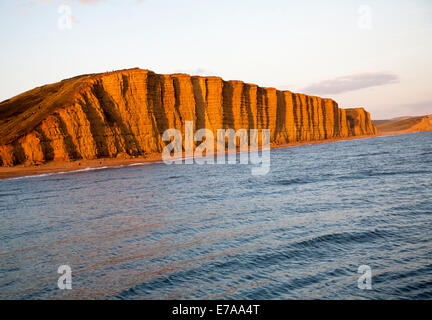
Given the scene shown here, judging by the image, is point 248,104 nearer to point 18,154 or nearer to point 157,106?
point 157,106

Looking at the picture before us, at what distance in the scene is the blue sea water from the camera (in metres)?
8.20

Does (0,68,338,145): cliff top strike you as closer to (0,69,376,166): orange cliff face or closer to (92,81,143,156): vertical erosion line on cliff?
(0,69,376,166): orange cliff face

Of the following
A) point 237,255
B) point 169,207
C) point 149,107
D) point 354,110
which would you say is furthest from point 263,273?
point 354,110

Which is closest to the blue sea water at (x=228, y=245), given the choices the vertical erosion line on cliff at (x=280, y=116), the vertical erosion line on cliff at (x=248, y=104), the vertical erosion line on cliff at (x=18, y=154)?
the vertical erosion line on cliff at (x=18, y=154)

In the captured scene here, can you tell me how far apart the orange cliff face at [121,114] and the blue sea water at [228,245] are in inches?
1251

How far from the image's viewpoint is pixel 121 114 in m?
60.5

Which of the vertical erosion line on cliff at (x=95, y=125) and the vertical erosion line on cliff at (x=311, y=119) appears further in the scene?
the vertical erosion line on cliff at (x=311, y=119)

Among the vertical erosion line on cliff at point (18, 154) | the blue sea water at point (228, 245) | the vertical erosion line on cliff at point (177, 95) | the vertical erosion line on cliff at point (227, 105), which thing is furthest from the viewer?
the vertical erosion line on cliff at point (227, 105)

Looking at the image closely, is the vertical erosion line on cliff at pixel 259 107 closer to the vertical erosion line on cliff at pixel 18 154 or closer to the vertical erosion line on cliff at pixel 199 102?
the vertical erosion line on cliff at pixel 199 102

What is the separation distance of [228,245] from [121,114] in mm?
53068

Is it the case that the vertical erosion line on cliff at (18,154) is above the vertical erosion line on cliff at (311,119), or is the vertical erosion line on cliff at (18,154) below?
below

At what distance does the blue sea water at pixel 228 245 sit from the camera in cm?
820

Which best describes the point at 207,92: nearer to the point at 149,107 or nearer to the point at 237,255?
the point at 149,107

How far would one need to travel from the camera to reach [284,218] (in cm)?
1448
